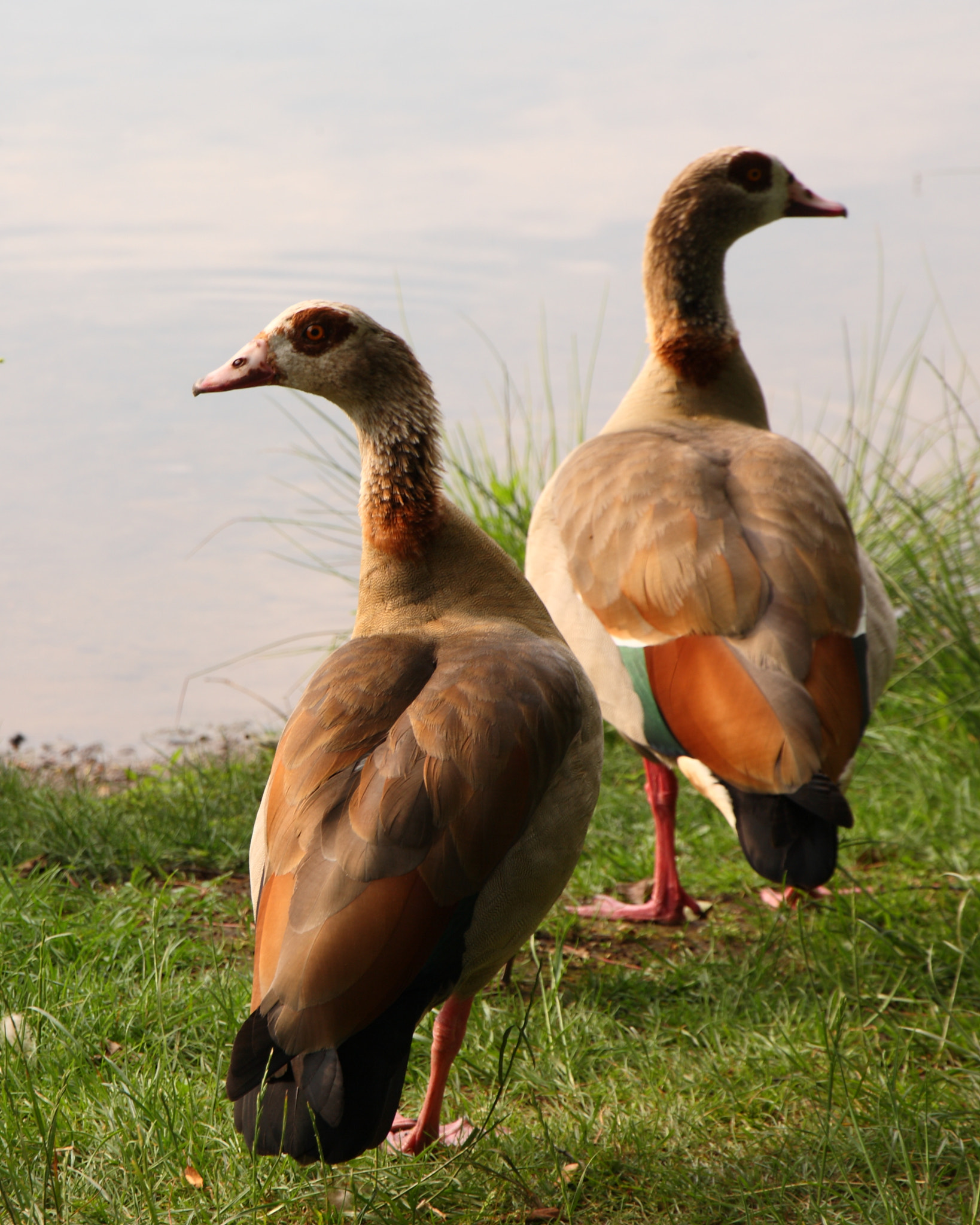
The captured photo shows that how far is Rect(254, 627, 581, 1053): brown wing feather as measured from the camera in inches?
89.4

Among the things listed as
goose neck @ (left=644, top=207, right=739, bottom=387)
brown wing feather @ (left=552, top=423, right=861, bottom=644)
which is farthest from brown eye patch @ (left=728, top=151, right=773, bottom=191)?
brown wing feather @ (left=552, top=423, right=861, bottom=644)

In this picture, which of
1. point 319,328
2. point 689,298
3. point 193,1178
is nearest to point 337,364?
point 319,328

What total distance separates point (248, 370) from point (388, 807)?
1.47m

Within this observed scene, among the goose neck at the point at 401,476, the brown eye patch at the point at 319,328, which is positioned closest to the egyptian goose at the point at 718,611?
the goose neck at the point at 401,476

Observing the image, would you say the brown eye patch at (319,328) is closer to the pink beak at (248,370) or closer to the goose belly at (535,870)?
the pink beak at (248,370)

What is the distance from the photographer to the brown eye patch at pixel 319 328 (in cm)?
329

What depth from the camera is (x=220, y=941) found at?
374cm

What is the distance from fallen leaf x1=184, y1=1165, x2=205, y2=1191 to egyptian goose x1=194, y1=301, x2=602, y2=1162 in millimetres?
415

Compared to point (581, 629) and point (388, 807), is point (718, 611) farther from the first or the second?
point (388, 807)

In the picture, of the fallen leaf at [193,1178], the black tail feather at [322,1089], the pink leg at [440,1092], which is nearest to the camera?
the black tail feather at [322,1089]

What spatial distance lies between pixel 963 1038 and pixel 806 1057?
0.42m

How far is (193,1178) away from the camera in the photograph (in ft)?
8.28

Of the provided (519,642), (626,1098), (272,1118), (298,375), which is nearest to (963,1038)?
(626,1098)

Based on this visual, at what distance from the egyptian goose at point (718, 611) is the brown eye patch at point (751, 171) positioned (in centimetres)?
70
